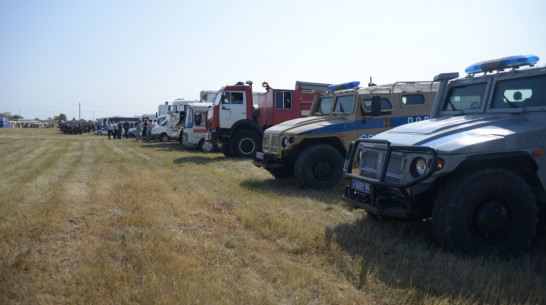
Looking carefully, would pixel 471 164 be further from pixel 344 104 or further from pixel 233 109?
pixel 233 109

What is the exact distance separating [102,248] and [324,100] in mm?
6288

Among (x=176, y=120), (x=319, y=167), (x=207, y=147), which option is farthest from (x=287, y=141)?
(x=176, y=120)

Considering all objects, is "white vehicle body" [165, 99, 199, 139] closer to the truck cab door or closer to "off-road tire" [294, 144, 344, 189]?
the truck cab door

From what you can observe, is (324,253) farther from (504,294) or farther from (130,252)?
(130,252)

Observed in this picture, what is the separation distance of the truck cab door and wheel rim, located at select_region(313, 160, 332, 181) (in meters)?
7.09

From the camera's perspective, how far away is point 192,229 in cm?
495

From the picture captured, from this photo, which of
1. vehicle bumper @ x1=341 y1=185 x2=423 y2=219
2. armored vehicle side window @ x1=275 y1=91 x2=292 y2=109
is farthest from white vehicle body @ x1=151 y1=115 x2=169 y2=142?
vehicle bumper @ x1=341 y1=185 x2=423 y2=219

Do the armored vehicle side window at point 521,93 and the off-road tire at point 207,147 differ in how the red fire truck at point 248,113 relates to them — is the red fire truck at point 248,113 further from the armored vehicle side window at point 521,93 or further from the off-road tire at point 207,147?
the armored vehicle side window at point 521,93

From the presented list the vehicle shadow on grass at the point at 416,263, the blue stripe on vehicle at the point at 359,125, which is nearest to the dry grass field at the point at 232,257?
the vehicle shadow on grass at the point at 416,263

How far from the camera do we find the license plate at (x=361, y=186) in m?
4.51

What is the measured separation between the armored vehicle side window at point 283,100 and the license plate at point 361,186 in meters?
8.90

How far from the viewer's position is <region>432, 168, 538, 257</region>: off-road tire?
3.76 m

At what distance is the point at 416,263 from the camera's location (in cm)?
384

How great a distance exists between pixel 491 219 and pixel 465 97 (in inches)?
83.4
